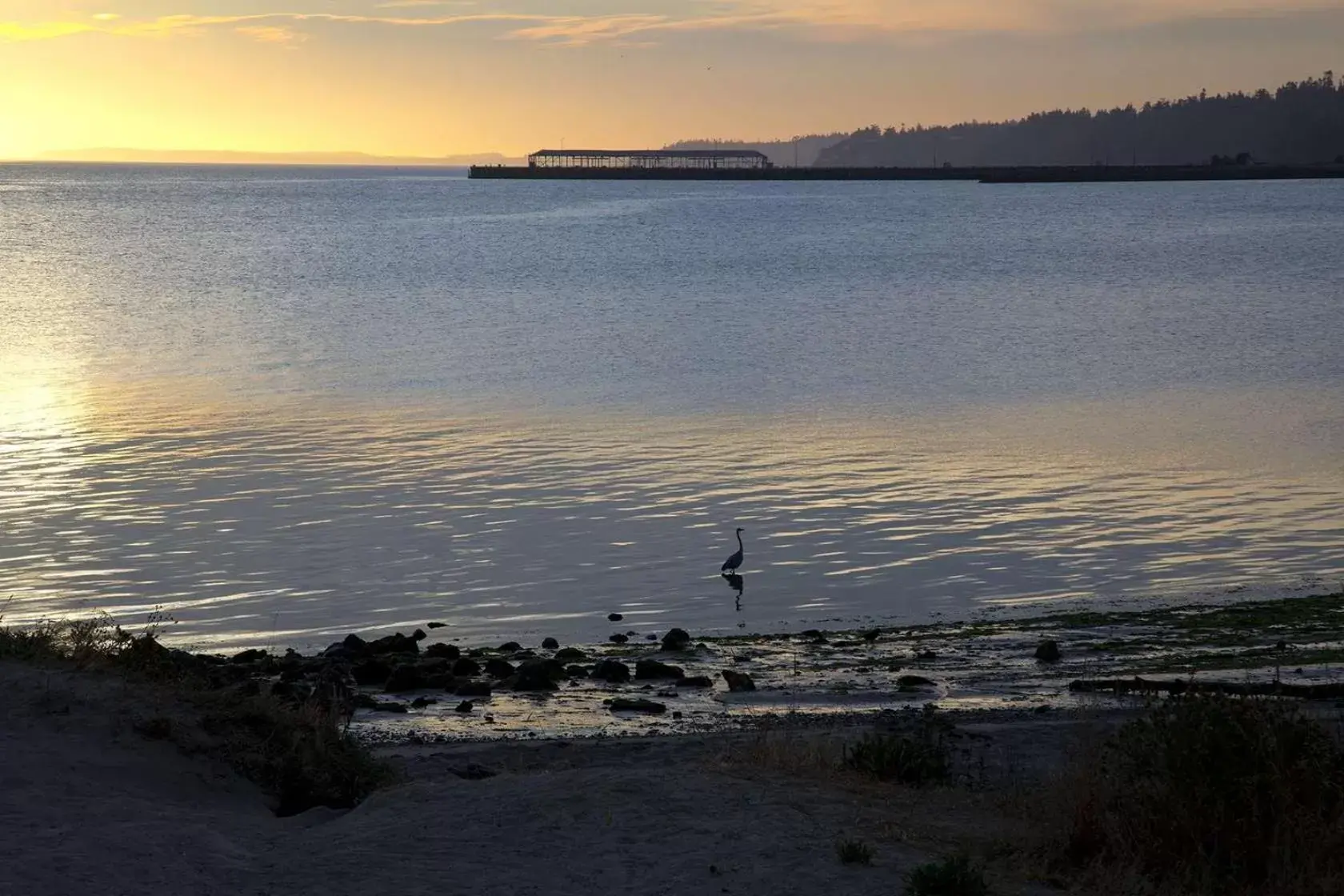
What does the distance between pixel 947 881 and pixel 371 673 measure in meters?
8.79

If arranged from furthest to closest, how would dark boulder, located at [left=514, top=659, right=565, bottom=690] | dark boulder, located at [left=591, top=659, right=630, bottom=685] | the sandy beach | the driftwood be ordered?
1. dark boulder, located at [left=591, top=659, right=630, bottom=685]
2. dark boulder, located at [left=514, top=659, right=565, bottom=690]
3. the driftwood
4. the sandy beach

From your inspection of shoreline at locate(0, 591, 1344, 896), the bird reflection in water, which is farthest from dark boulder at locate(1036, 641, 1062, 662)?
the bird reflection in water

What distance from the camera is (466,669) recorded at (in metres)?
16.3

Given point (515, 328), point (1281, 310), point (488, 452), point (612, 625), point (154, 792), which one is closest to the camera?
point (154, 792)

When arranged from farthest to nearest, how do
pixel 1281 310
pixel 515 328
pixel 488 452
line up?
pixel 1281 310, pixel 515 328, pixel 488 452

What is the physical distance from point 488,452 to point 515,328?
91.5ft

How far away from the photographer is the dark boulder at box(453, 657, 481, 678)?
53.4 ft

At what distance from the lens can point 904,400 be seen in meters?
39.6

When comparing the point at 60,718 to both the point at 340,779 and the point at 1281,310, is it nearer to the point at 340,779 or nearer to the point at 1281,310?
the point at 340,779

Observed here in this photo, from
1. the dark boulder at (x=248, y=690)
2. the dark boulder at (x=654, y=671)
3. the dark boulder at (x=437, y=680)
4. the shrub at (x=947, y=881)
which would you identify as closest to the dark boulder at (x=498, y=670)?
the dark boulder at (x=437, y=680)

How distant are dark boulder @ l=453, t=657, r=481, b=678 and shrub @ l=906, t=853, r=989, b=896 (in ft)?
26.4

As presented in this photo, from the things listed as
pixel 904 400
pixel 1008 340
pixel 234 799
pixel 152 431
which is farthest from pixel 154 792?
pixel 1008 340

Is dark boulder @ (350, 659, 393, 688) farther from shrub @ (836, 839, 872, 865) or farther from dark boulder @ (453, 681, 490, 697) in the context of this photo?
shrub @ (836, 839, 872, 865)

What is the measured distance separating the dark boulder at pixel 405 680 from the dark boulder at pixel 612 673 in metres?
1.89
